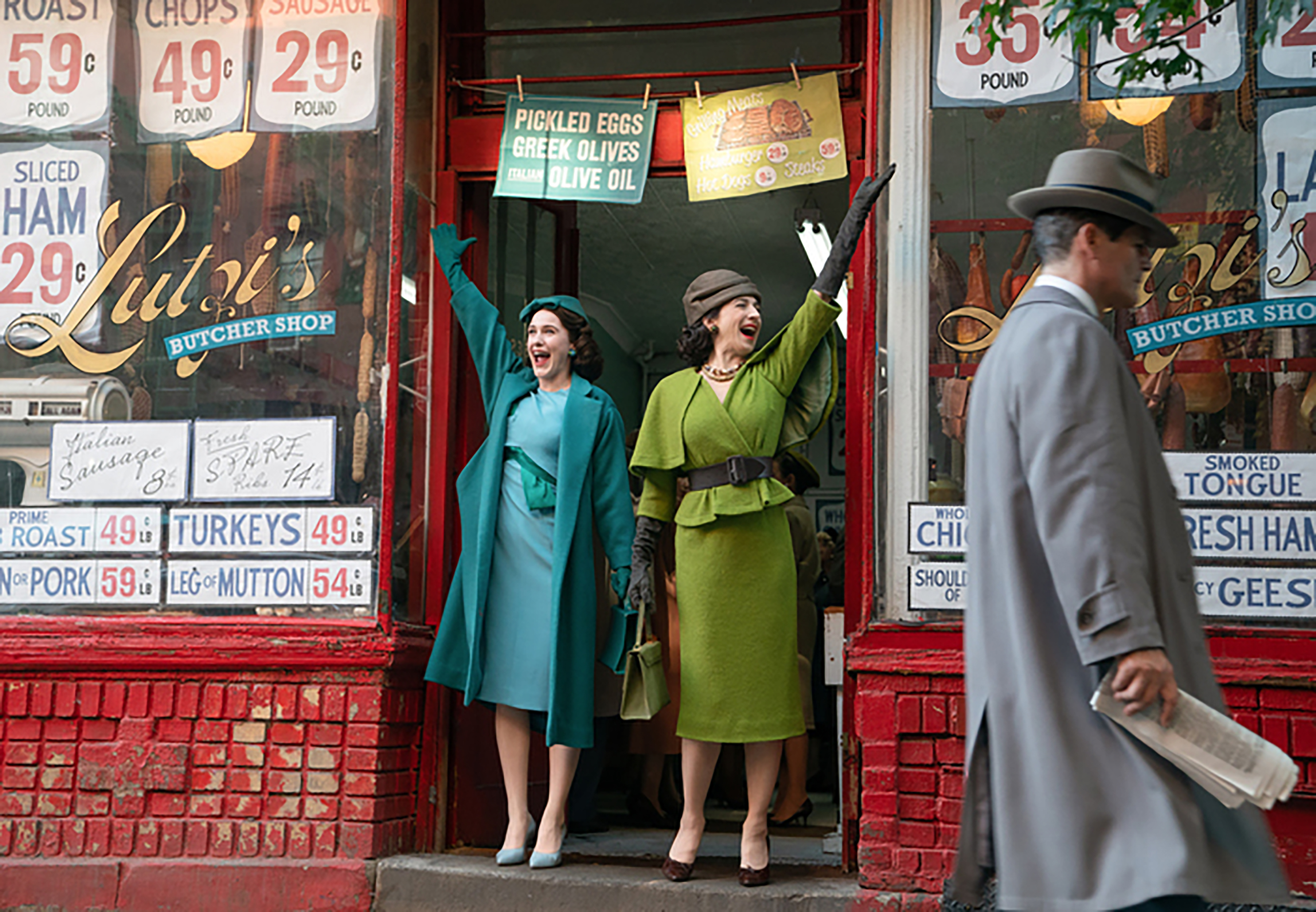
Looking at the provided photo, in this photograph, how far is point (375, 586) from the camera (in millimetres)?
5281

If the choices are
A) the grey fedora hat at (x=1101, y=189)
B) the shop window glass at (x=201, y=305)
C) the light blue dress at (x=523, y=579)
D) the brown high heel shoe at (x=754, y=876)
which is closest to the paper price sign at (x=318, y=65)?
the shop window glass at (x=201, y=305)

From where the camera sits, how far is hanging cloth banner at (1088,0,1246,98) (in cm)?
492

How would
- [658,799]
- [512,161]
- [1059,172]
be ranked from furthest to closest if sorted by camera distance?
[658,799]
[512,161]
[1059,172]

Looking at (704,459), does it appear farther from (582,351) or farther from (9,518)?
(9,518)

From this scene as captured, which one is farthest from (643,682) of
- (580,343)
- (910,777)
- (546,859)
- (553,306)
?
(553,306)

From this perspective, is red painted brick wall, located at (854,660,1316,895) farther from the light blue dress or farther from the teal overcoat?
the light blue dress

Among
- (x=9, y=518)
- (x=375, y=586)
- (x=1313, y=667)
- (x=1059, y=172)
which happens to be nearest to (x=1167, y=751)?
(x=1059, y=172)

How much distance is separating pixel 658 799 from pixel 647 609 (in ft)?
7.11

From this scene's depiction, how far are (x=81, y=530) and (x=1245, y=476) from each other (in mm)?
4335

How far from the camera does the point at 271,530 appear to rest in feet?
17.6

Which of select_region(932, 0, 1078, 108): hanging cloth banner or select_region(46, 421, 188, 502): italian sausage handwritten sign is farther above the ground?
select_region(932, 0, 1078, 108): hanging cloth banner

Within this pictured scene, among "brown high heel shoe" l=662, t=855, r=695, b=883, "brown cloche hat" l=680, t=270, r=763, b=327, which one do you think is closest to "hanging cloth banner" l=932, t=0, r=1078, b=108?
"brown cloche hat" l=680, t=270, r=763, b=327

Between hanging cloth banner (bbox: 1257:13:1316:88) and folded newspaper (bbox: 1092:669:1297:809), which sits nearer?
folded newspaper (bbox: 1092:669:1297:809)

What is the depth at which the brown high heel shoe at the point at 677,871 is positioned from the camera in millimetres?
4918
